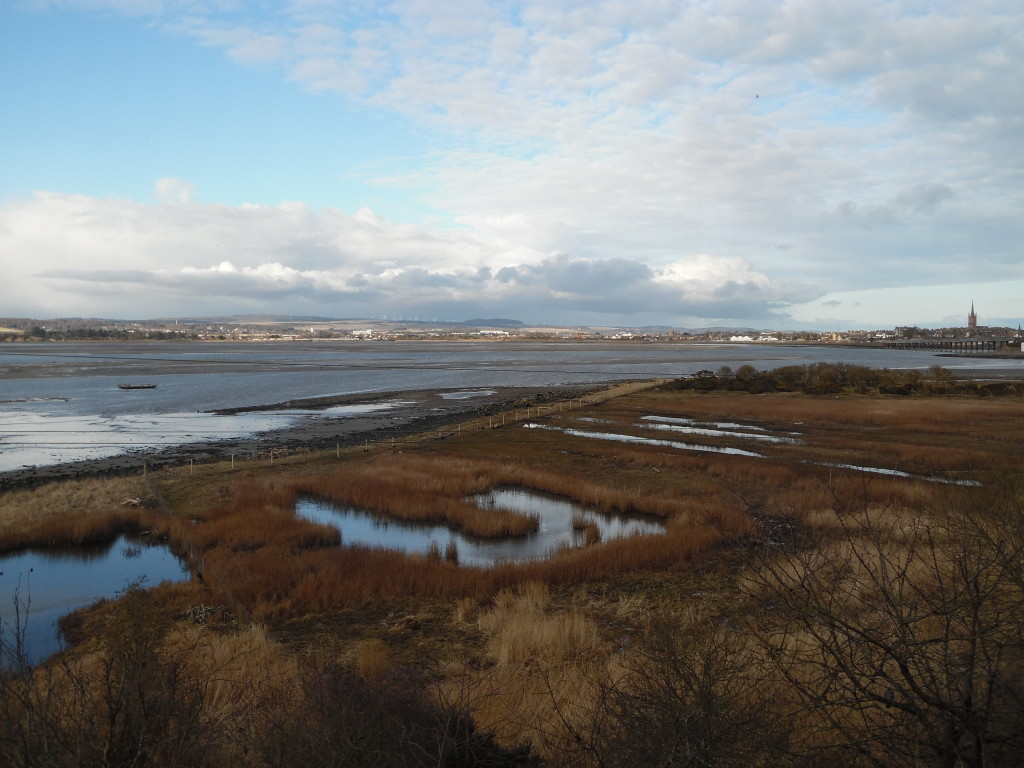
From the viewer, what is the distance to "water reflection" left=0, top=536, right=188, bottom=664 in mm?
14398

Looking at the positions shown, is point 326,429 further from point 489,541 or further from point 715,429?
point 489,541

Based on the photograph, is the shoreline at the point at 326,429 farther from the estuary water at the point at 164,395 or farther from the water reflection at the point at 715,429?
the water reflection at the point at 715,429

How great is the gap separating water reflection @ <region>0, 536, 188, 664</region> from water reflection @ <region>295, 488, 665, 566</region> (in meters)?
4.61

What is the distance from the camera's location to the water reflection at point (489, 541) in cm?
1883

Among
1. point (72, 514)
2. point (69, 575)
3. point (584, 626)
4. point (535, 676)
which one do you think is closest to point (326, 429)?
point (72, 514)

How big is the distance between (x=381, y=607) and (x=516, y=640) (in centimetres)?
412

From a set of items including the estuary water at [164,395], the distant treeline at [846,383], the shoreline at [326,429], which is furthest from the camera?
the distant treeline at [846,383]

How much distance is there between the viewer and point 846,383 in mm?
67688

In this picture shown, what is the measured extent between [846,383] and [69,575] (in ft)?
219

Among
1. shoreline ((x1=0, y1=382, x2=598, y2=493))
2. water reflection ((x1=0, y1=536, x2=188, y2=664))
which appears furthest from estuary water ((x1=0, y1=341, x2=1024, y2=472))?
water reflection ((x1=0, y1=536, x2=188, y2=664))

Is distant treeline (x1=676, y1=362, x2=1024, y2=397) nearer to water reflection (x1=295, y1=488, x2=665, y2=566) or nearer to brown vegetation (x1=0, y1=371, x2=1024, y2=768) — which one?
brown vegetation (x1=0, y1=371, x2=1024, y2=768)

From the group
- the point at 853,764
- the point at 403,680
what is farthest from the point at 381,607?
the point at 853,764

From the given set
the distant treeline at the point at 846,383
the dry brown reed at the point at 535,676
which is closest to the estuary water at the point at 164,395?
the distant treeline at the point at 846,383

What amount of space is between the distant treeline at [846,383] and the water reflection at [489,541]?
48.0 meters
